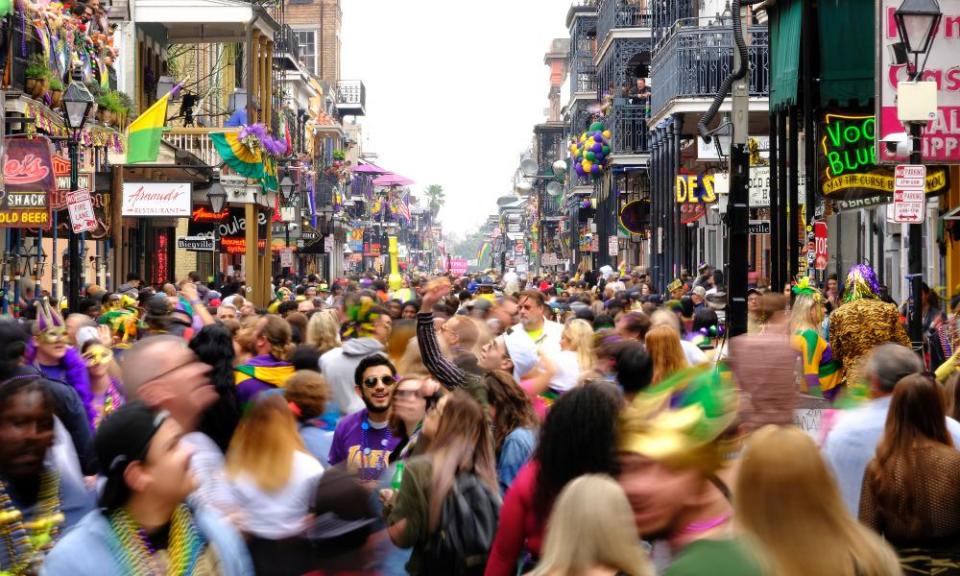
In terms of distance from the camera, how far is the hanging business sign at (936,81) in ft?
50.1

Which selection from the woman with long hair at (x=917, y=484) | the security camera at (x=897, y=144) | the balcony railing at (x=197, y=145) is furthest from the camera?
the balcony railing at (x=197, y=145)

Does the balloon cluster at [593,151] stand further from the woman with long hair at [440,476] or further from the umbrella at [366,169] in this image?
the umbrella at [366,169]

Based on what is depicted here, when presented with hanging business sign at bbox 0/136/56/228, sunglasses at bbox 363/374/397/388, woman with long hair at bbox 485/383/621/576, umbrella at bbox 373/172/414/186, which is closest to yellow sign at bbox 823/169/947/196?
hanging business sign at bbox 0/136/56/228

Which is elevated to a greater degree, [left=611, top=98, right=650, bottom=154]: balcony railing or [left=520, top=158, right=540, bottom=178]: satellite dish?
[left=520, top=158, right=540, bottom=178]: satellite dish

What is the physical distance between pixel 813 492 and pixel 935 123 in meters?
11.9

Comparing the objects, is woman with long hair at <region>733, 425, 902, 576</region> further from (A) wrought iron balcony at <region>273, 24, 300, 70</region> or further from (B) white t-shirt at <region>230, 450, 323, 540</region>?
(A) wrought iron balcony at <region>273, 24, 300, 70</region>

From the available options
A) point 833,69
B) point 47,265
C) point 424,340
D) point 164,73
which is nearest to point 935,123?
point 833,69

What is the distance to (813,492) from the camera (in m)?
4.23

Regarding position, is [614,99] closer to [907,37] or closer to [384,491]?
[907,37]

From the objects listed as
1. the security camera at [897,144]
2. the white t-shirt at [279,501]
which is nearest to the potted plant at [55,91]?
the security camera at [897,144]

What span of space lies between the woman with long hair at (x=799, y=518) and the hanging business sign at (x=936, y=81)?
38.0 ft

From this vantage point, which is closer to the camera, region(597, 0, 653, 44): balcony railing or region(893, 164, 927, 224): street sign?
region(893, 164, 927, 224): street sign

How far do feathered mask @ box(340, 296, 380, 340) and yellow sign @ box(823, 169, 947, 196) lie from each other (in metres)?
7.66

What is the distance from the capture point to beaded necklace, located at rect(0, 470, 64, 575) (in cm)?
533
